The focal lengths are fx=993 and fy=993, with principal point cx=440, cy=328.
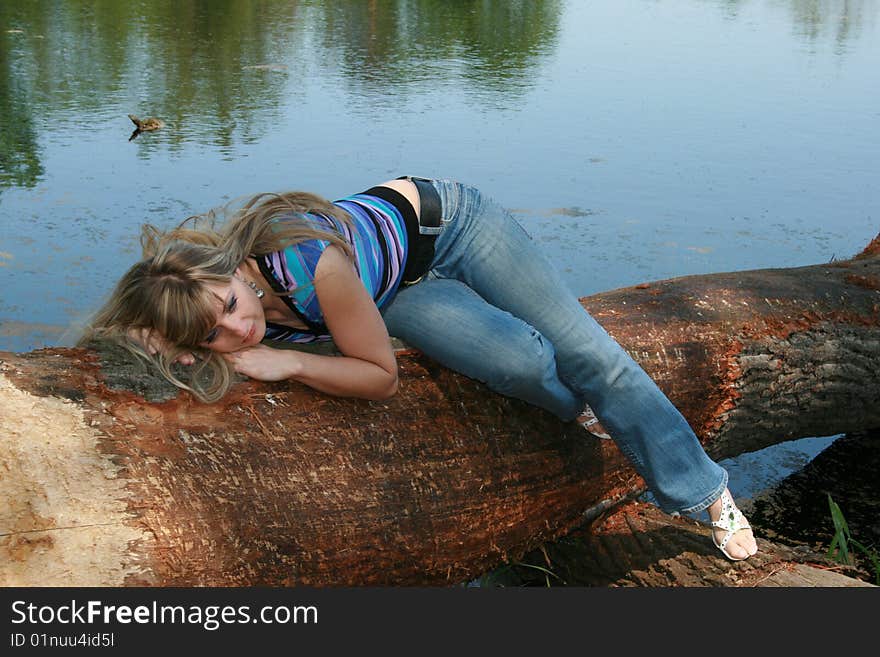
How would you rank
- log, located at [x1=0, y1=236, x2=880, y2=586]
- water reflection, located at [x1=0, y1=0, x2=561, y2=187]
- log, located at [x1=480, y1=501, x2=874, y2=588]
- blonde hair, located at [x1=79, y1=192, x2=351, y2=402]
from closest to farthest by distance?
log, located at [x1=0, y1=236, x2=880, y2=586] → blonde hair, located at [x1=79, y1=192, x2=351, y2=402] → log, located at [x1=480, y1=501, x2=874, y2=588] → water reflection, located at [x1=0, y1=0, x2=561, y2=187]

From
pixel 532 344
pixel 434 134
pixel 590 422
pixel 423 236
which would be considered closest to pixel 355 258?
pixel 423 236

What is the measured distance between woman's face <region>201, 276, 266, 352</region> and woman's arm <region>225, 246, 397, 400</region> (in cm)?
5

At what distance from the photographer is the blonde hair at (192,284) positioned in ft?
7.99

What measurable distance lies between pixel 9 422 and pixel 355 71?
8988mm

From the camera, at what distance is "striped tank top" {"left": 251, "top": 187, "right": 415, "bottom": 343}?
101 inches

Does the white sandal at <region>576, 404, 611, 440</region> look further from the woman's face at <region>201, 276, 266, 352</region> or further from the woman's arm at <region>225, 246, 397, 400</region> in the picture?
the woman's face at <region>201, 276, 266, 352</region>

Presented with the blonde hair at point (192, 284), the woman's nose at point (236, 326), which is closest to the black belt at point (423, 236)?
the blonde hair at point (192, 284)

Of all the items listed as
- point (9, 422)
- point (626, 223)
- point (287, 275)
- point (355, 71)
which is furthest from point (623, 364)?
point (355, 71)

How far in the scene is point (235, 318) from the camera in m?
2.49

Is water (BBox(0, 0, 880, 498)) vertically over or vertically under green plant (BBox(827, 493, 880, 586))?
over

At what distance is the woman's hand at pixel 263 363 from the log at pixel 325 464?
5cm

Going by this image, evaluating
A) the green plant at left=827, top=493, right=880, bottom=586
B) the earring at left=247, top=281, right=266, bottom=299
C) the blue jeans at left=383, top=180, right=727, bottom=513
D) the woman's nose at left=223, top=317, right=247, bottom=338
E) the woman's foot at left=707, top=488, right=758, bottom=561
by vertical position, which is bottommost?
the green plant at left=827, top=493, right=880, bottom=586

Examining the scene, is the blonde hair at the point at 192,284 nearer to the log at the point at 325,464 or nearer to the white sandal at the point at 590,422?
the log at the point at 325,464

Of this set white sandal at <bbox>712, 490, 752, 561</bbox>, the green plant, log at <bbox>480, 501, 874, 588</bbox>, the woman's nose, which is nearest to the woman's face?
the woman's nose
